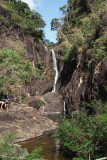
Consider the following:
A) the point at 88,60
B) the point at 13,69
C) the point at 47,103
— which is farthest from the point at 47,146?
the point at 47,103

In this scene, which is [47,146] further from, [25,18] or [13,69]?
[25,18]

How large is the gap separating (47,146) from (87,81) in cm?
931

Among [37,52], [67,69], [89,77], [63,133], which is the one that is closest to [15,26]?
[37,52]

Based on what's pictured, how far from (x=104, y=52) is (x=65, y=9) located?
Answer: 916 inches

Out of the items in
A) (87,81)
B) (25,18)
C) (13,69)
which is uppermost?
(25,18)

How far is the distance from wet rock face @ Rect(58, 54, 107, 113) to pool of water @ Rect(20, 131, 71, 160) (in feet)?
17.5

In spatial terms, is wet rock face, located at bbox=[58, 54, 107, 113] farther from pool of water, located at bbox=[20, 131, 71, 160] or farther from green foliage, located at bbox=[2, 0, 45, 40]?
green foliage, located at bbox=[2, 0, 45, 40]

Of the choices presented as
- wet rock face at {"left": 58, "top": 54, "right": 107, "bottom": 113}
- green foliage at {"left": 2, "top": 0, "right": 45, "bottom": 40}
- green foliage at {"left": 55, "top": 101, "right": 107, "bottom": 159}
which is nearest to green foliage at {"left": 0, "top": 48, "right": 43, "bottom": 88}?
wet rock face at {"left": 58, "top": 54, "right": 107, "bottom": 113}

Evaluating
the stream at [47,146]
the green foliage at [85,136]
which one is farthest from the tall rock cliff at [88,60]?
the green foliage at [85,136]

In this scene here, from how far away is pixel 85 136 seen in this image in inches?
293

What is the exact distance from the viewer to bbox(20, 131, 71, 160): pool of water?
7565 millimetres

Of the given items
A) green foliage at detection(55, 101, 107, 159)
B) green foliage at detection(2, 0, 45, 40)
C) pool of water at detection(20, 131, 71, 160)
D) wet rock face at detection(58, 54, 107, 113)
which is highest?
green foliage at detection(2, 0, 45, 40)

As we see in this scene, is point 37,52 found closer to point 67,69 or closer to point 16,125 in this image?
point 67,69

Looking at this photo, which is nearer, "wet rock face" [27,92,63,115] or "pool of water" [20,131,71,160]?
"pool of water" [20,131,71,160]
